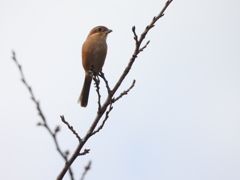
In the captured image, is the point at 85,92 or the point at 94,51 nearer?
the point at 94,51

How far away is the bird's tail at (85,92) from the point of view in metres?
7.69

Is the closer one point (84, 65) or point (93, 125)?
point (93, 125)

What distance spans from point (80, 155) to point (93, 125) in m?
0.35

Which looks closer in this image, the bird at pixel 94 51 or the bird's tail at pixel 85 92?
the bird at pixel 94 51

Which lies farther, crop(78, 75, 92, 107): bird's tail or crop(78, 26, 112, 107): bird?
crop(78, 75, 92, 107): bird's tail

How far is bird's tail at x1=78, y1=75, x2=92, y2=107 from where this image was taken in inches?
303

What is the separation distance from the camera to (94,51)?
22.3 ft

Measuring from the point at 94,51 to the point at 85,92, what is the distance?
1.36m

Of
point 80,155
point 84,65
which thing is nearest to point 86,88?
point 84,65

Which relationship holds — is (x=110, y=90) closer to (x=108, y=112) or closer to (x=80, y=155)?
(x=108, y=112)

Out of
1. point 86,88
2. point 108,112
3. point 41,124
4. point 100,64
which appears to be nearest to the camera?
point 41,124

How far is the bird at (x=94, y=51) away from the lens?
6.68 meters

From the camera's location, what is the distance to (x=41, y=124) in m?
3.32

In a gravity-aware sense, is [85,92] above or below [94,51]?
above
